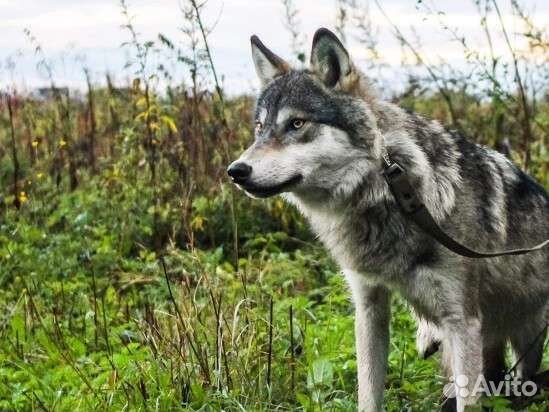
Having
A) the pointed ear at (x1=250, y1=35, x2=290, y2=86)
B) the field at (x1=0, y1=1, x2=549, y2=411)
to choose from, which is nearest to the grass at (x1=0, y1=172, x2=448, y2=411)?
the field at (x1=0, y1=1, x2=549, y2=411)

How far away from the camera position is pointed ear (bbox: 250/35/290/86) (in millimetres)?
4473

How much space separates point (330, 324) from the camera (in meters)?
5.37

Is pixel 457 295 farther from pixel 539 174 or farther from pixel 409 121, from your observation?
pixel 539 174

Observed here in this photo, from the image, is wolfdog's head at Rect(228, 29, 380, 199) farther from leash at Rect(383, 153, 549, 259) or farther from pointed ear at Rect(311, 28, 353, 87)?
leash at Rect(383, 153, 549, 259)

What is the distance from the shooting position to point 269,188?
3877 mm

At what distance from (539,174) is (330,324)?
3.28 m

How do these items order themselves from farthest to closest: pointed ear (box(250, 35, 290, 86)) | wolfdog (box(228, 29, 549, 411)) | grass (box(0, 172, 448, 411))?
pointed ear (box(250, 35, 290, 86)), grass (box(0, 172, 448, 411)), wolfdog (box(228, 29, 549, 411))

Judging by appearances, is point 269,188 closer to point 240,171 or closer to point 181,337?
point 240,171

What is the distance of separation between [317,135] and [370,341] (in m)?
1.07

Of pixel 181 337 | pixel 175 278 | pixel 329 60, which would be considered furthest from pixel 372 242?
pixel 175 278

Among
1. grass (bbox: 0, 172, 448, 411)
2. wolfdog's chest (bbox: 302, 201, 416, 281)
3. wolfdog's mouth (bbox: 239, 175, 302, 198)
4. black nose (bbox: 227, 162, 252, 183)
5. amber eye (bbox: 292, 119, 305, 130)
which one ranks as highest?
amber eye (bbox: 292, 119, 305, 130)

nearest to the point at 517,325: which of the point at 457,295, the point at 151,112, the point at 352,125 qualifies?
the point at 457,295

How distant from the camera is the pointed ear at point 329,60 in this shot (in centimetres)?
405

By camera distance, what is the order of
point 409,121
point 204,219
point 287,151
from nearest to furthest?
point 287,151, point 409,121, point 204,219
